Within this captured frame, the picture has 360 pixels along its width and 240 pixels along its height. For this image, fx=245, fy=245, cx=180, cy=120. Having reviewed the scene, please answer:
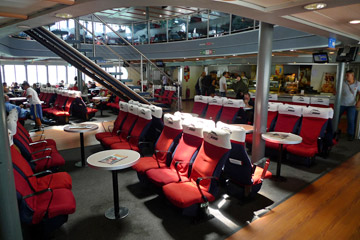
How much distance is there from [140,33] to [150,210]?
1232 cm

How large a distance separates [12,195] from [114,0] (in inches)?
80.5

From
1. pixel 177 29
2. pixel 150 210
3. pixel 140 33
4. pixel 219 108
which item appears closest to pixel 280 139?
pixel 150 210

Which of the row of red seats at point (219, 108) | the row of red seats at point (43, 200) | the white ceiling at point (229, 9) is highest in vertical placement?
the white ceiling at point (229, 9)

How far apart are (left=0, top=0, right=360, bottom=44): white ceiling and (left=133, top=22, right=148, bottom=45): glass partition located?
405 inches

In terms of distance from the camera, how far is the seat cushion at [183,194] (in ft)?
8.77

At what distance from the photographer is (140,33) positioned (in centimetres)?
1382

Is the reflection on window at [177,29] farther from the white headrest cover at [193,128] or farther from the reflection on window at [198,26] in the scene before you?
the white headrest cover at [193,128]

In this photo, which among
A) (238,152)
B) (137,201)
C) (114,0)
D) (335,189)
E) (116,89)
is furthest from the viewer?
(116,89)

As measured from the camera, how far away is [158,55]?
13.1m

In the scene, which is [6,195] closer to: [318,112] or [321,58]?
[318,112]

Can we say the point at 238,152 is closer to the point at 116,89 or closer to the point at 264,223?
the point at 264,223

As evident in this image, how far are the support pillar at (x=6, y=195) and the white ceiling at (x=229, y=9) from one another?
1.22 m

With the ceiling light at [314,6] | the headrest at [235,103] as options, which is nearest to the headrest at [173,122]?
the ceiling light at [314,6]

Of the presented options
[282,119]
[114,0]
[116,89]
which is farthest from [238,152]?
[116,89]
